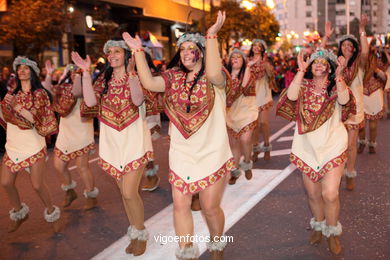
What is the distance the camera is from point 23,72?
236 inches

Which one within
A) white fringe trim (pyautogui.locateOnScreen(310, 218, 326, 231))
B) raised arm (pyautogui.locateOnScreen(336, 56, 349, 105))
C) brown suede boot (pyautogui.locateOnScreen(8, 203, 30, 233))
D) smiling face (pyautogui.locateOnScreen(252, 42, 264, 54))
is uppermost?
smiling face (pyautogui.locateOnScreen(252, 42, 264, 54))

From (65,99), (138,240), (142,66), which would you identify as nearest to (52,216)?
(138,240)

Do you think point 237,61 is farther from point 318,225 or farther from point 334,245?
point 334,245

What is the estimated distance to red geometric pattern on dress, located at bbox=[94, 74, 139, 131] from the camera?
16.7ft

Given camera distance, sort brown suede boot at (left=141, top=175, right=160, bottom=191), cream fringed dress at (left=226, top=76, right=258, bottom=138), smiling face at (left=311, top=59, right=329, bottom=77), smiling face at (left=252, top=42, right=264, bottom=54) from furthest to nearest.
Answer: smiling face at (left=252, top=42, right=264, bottom=54)
cream fringed dress at (left=226, top=76, right=258, bottom=138)
brown suede boot at (left=141, top=175, right=160, bottom=191)
smiling face at (left=311, top=59, right=329, bottom=77)

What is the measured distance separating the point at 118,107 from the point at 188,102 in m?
1.03

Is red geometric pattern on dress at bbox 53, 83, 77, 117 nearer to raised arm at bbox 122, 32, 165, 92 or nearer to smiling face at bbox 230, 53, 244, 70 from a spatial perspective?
smiling face at bbox 230, 53, 244, 70

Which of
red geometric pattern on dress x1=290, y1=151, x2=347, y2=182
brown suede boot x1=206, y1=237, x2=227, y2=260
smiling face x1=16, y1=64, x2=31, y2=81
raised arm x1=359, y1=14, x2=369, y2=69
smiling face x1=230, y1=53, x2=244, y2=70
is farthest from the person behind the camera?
smiling face x1=230, y1=53, x2=244, y2=70

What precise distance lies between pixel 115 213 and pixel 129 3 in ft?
69.3

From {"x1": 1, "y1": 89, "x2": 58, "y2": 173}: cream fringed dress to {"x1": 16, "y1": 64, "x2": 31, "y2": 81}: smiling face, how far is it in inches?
7.0

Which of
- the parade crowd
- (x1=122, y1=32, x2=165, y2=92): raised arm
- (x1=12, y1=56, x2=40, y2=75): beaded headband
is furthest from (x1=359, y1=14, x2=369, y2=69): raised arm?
(x1=12, y1=56, x2=40, y2=75): beaded headband

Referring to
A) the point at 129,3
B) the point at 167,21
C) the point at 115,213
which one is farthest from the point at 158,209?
the point at 167,21

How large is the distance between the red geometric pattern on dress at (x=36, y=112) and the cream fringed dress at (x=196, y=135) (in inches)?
84.8

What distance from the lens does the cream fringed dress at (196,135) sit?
4320 mm
